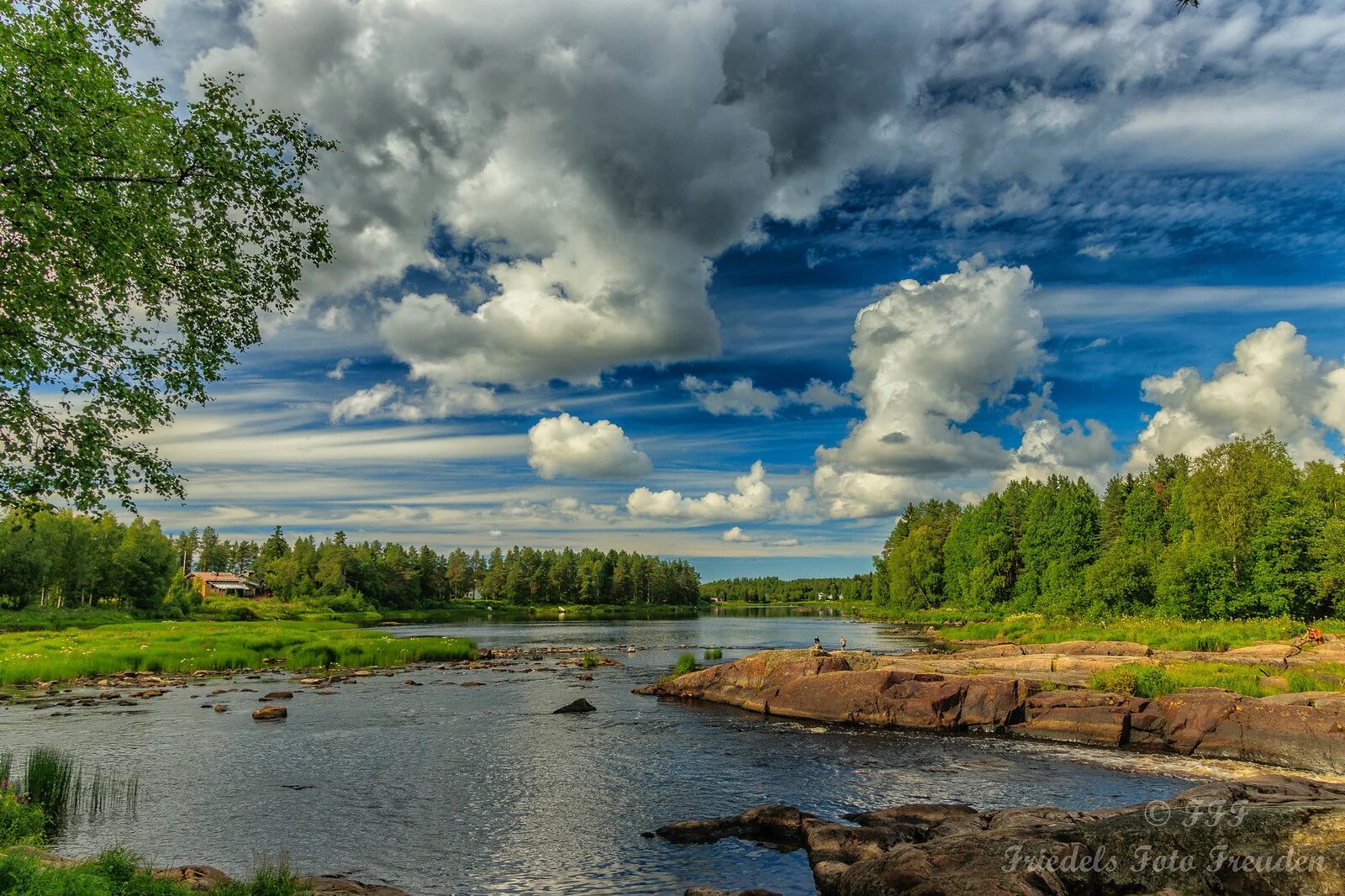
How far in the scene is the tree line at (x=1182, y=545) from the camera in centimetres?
7456

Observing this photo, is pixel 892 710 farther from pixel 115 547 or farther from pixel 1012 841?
pixel 115 547

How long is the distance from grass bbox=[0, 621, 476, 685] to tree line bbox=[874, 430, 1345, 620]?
84.3 m

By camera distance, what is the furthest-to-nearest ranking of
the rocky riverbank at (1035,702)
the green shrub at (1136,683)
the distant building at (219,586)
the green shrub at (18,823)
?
1. the distant building at (219,586)
2. the green shrub at (1136,683)
3. the rocky riverbank at (1035,702)
4. the green shrub at (18,823)

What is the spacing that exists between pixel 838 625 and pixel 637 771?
385ft

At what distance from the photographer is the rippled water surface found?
19922mm

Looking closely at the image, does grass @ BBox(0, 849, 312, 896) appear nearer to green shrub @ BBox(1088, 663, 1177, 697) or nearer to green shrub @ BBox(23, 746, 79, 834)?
green shrub @ BBox(23, 746, 79, 834)

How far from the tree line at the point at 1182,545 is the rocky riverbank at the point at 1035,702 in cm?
2757

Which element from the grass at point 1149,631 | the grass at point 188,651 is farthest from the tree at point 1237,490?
the grass at point 188,651

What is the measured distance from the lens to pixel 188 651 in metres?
67.7

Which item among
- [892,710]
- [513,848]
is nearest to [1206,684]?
[892,710]

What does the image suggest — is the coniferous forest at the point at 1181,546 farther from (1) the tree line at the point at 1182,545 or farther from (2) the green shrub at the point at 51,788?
(2) the green shrub at the point at 51,788

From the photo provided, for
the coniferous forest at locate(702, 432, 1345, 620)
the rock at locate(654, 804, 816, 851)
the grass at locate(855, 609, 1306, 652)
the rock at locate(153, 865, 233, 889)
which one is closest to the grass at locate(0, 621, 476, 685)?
the rock at locate(153, 865, 233, 889)

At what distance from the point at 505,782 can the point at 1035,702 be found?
94.3 ft

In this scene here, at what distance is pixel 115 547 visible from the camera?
13150 centimetres
